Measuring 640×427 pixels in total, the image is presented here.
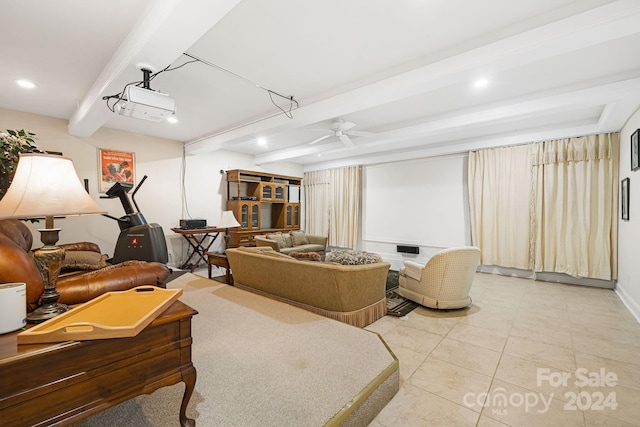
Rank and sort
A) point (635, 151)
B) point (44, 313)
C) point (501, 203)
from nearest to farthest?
1. point (44, 313)
2. point (635, 151)
3. point (501, 203)

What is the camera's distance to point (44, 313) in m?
1.15

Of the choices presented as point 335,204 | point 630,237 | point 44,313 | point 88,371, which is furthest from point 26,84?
point 630,237

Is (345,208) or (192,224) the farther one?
(345,208)

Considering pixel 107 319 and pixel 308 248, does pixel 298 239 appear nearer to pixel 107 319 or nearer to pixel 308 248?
pixel 308 248

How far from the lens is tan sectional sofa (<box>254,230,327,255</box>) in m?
5.54

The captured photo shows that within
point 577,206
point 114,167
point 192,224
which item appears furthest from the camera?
point 192,224

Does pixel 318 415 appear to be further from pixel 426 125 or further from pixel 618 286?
pixel 618 286

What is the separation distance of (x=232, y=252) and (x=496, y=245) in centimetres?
464

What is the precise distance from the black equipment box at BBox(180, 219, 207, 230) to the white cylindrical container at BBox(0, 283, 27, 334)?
443cm

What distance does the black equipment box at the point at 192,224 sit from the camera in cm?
525

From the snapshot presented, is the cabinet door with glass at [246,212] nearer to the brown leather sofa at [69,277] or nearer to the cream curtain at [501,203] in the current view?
the brown leather sofa at [69,277]

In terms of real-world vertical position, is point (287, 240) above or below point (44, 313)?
below

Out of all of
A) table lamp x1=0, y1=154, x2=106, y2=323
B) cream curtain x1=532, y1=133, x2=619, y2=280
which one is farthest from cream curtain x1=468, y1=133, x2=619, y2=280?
table lamp x1=0, y1=154, x2=106, y2=323

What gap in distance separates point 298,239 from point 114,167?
370 centimetres
